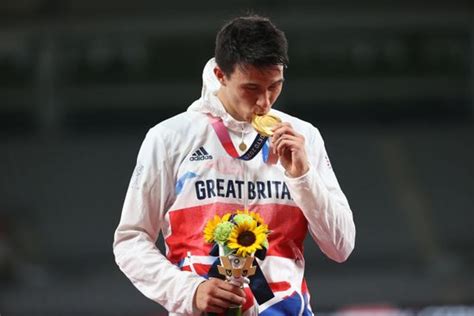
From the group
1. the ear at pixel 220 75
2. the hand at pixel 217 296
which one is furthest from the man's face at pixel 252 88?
the hand at pixel 217 296

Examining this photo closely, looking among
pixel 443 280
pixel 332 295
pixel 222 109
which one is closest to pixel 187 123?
pixel 222 109

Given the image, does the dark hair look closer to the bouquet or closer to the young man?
the young man

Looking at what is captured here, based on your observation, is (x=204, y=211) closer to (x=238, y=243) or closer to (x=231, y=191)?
(x=231, y=191)

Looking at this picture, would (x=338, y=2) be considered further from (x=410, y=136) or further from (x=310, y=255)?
(x=310, y=255)

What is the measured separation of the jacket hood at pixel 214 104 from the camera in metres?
2.78

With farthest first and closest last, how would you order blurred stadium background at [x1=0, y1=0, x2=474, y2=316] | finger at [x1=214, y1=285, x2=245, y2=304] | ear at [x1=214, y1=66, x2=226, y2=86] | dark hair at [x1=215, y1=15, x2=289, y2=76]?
blurred stadium background at [x1=0, y1=0, x2=474, y2=316], ear at [x1=214, y1=66, x2=226, y2=86], dark hair at [x1=215, y1=15, x2=289, y2=76], finger at [x1=214, y1=285, x2=245, y2=304]

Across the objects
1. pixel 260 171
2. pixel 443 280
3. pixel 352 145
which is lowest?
pixel 443 280

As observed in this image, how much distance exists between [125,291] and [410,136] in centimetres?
471

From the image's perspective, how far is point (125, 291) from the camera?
411 inches

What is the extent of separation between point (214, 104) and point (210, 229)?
1.26 feet

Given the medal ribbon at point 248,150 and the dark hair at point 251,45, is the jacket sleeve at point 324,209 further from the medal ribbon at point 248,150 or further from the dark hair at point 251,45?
the dark hair at point 251,45

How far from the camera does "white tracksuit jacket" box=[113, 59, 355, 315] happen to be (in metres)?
2.68

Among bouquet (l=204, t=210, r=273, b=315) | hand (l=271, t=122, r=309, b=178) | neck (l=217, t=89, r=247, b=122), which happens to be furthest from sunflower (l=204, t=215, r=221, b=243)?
neck (l=217, t=89, r=247, b=122)

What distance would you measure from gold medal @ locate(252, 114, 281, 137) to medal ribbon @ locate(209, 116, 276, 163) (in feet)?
0.15
